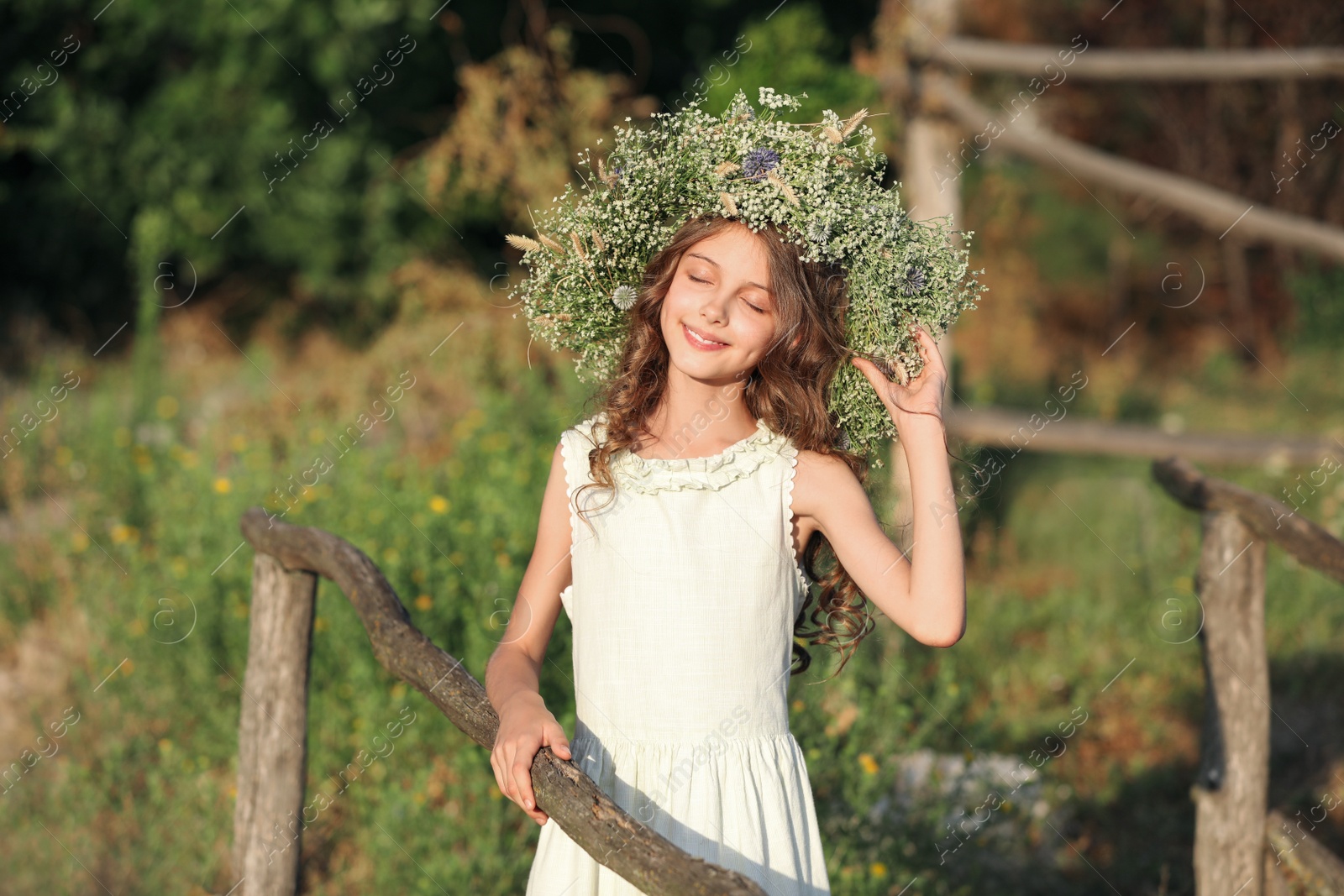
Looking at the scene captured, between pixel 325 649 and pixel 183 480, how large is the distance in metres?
1.43

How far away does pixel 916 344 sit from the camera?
1.77 m

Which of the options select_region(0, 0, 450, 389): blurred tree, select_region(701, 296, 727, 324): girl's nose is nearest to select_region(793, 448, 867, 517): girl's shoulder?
select_region(701, 296, 727, 324): girl's nose

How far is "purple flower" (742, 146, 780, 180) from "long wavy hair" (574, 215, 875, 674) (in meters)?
0.08

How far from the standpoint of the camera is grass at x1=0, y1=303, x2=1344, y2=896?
328cm

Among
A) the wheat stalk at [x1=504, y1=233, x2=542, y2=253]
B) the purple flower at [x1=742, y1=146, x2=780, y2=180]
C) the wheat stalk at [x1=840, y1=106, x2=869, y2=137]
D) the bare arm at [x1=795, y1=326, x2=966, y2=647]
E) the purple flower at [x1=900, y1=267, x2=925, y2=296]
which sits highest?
the wheat stalk at [x1=504, y1=233, x2=542, y2=253]

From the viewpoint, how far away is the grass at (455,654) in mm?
3279

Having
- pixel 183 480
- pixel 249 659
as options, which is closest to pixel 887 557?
pixel 249 659

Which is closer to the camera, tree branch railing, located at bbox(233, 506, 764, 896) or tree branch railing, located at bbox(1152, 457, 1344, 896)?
tree branch railing, located at bbox(233, 506, 764, 896)

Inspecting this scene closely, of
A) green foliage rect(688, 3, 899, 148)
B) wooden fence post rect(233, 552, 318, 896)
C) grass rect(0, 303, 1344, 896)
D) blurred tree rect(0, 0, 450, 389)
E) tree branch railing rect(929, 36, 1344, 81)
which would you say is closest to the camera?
wooden fence post rect(233, 552, 318, 896)

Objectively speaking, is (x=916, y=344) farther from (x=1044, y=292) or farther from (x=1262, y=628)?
(x=1044, y=292)

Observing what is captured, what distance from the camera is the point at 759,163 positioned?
178cm

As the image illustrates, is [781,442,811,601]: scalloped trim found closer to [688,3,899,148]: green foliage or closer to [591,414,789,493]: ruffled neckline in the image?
[591,414,789,493]: ruffled neckline

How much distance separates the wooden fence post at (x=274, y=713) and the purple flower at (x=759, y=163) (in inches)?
55.3

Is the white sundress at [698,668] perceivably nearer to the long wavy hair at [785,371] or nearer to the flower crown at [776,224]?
the long wavy hair at [785,371]
